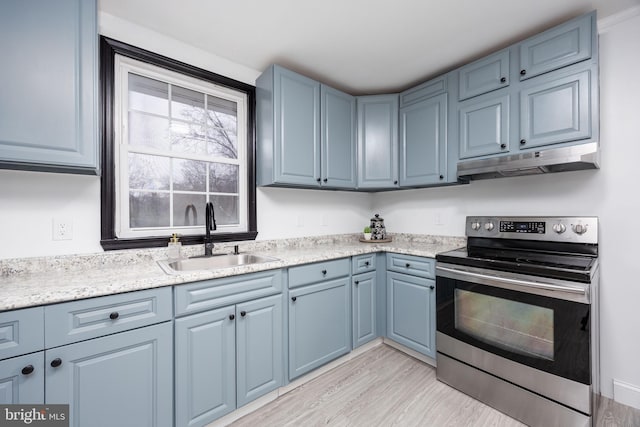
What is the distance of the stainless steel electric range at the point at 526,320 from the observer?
136 centimetres

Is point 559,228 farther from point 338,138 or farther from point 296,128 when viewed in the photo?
point 296,128

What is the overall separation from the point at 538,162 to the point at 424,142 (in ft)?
2.92

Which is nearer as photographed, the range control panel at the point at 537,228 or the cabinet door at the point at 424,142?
the range control panel at the point at 537,228

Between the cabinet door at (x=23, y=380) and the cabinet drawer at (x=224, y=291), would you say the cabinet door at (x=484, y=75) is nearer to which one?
the cabinet drawer at (x=224, y=291)

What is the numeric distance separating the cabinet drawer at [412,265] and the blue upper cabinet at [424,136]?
2.30 feet

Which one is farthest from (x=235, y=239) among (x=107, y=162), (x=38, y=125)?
(x=38, y=125)

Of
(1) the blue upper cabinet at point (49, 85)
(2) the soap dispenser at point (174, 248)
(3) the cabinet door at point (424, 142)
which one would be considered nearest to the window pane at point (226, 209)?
(2) the soap dispenser at point (174, 248)

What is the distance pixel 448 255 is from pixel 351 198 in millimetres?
1359

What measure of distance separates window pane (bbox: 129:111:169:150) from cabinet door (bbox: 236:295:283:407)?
128 cm

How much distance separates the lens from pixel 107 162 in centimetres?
161

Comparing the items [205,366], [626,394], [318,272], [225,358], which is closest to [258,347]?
[225,358]

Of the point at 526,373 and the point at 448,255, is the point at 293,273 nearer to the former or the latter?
the point at 448,255

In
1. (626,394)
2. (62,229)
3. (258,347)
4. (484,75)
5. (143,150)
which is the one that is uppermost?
(484,75)

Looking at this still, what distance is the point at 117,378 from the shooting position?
3.84 ft
